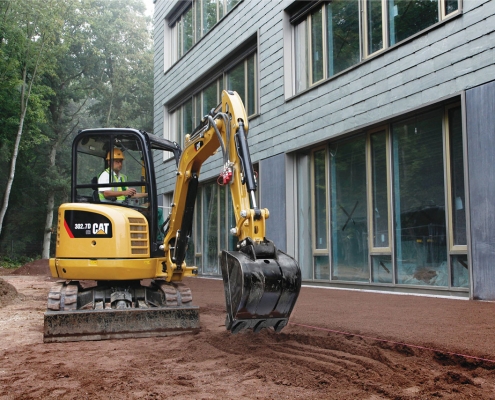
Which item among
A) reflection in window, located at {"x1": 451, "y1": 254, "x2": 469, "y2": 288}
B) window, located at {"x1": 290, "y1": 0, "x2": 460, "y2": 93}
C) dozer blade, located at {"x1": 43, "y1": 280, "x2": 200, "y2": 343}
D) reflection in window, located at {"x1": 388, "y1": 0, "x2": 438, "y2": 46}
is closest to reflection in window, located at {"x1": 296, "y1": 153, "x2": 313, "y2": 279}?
window, located at {"x1": 290, "y1": 0, "x2": 460, "y2": 93}

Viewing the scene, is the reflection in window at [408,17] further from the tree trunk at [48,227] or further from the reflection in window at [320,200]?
the tree trunk at [48,227]

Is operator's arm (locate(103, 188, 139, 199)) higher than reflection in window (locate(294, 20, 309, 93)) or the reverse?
the reverse

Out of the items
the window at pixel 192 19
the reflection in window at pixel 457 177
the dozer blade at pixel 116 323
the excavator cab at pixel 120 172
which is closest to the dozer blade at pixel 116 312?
the dozer blade at pixel 116 323

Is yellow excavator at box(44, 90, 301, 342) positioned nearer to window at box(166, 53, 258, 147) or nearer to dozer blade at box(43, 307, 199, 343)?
dozer blade at box(43, 307, 199, 343)

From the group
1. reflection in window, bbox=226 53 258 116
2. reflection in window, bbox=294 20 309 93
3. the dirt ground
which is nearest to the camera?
the dirt ground

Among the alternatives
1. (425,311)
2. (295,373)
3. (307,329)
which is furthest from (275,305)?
(425,311)

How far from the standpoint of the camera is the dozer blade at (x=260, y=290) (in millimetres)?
4773

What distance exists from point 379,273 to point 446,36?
418cm

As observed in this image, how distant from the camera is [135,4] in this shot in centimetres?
5622

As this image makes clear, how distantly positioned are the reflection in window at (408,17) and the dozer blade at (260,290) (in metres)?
6.07

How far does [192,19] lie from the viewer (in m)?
19.1

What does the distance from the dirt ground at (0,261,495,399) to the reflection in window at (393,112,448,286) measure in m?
1.57

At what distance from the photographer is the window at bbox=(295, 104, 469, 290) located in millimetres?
8648

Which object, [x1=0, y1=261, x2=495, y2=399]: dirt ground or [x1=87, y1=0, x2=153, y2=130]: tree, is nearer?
[x1=0, y1=261, x2=495, y2=399]: dirt ground
